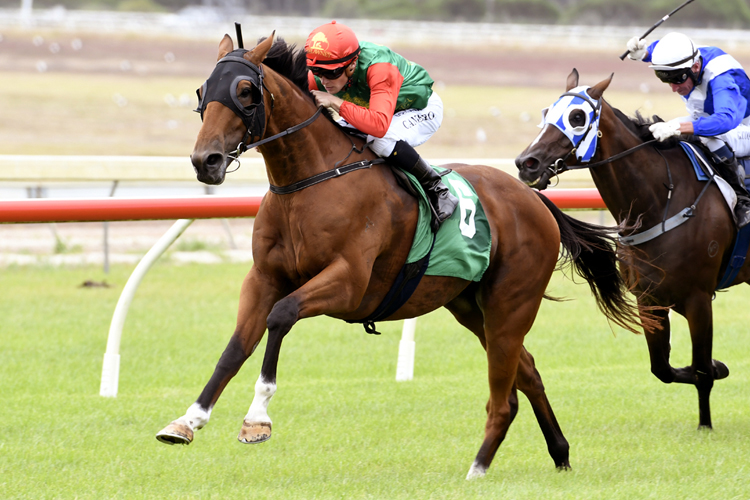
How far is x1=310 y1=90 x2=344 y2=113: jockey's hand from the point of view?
11.7 ft

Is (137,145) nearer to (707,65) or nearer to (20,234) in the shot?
(20,234)

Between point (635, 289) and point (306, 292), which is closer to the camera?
point (306, 292)

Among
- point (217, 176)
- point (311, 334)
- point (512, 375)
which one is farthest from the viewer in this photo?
point (311, 334)

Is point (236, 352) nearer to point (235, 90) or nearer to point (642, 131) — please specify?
point (235, 90)

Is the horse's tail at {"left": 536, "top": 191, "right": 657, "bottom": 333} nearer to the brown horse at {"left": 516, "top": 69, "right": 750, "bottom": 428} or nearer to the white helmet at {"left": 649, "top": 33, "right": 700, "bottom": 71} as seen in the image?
the brown horse at {"left": 516, "top": 69, "right": 750, "bottom": 428}

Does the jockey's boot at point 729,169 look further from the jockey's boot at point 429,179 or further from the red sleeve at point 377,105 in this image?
the red sleeve at point 377,105

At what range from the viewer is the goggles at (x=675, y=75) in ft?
16.1

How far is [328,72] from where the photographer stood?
364 cm

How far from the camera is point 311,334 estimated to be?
21.7 feet

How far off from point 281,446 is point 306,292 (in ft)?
3.99

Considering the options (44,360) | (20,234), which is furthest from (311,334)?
(20,234)

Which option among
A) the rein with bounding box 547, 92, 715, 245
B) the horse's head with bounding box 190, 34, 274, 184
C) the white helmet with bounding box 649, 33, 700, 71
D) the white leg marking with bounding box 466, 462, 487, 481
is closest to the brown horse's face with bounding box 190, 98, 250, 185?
the horse's head with bounding box 190, 34, 274, 184

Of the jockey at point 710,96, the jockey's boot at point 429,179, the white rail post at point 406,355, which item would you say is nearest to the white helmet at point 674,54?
the jockey at point 710,96

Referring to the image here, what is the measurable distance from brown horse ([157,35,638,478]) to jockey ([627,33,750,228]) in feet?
3.75
